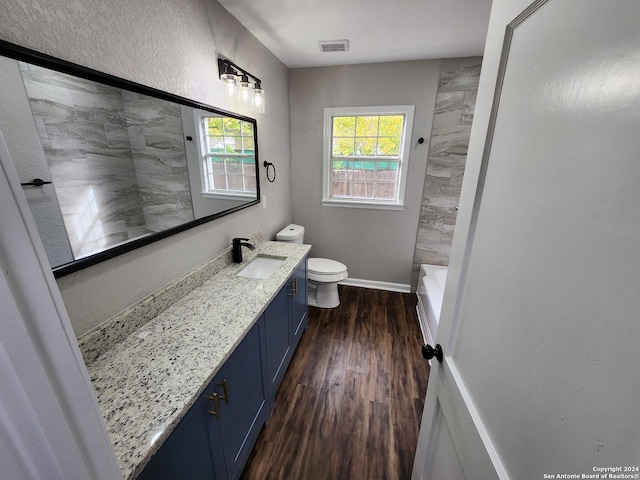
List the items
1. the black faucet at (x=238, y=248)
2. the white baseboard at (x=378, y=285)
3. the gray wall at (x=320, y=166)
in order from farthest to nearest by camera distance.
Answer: the white baseboard at (x=378, y=285) < the gray wall at (x=320, y=166) < the black faucet at (x=238, y=248)

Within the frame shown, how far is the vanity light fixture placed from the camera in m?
1.62

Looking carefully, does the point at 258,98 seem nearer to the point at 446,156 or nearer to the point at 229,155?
the point at 229,155

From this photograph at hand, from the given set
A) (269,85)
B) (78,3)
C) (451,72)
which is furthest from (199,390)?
(451,72)

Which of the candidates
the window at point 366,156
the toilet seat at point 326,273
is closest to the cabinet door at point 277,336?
the toilet seat at point 326,273

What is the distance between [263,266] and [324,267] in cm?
80

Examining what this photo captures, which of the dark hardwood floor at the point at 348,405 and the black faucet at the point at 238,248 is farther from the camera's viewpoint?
the black faucet at the point at 238,248

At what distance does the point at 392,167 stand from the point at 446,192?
0.62 m

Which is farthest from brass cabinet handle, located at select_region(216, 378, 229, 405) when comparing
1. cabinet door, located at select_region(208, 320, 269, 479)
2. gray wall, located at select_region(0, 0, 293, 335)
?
gray wall, located at select_region(0, 0, 293, 335)

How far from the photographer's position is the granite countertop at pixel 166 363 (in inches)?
28.8

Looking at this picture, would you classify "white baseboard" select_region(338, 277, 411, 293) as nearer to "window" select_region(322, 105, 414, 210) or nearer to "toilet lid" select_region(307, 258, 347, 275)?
"toilet lid" select_region(307, 258, 347, 275)

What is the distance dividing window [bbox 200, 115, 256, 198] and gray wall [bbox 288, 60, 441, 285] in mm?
947

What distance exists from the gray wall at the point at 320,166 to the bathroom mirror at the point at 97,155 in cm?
145

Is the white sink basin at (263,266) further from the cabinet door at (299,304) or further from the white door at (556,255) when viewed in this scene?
the white door at (556,255)

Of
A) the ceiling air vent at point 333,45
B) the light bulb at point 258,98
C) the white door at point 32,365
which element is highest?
the ceiling air vent at point 333,45
